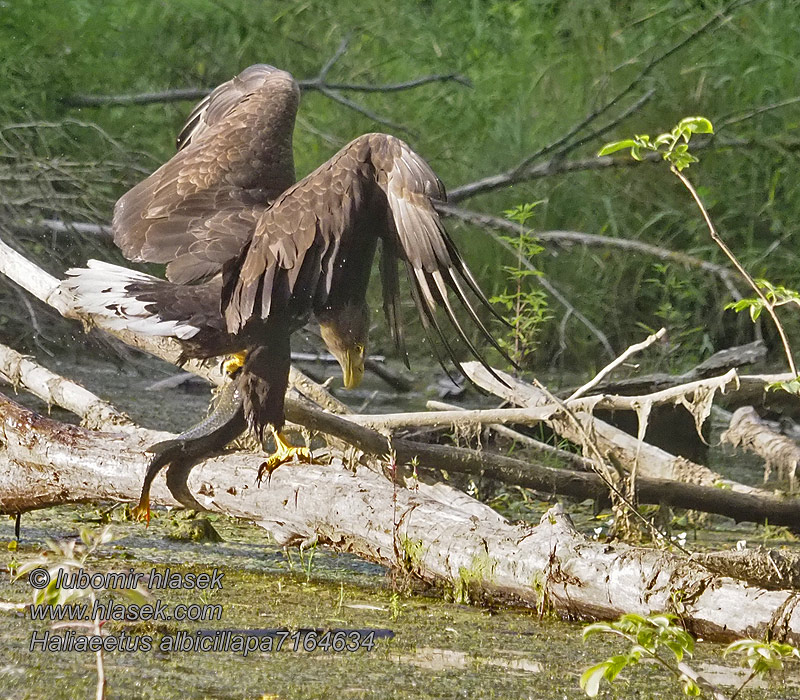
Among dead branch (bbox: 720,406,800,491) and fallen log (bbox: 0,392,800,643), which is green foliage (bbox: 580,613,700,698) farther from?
dead branch (bbox: 720,406,800,491)

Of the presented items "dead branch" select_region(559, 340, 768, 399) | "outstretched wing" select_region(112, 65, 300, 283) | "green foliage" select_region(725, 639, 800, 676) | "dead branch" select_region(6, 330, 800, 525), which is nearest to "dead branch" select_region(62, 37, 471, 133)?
"outstretched wing" select_region(112, 65, 300, 283)

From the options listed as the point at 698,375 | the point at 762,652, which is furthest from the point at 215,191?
the point at 762,652

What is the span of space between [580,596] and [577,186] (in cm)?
425

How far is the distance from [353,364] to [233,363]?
0.38m

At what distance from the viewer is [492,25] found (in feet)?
23.4

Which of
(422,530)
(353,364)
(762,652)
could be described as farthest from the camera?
(353,364)

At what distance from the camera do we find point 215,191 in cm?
350

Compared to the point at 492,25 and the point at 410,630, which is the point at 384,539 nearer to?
the point at 410,630

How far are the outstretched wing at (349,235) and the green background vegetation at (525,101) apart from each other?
2.71 meters

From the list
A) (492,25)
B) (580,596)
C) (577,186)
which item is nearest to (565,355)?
(577,186)

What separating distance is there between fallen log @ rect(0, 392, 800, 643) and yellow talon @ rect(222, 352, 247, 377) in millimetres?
339

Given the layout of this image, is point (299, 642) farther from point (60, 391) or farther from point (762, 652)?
point (60, 391)

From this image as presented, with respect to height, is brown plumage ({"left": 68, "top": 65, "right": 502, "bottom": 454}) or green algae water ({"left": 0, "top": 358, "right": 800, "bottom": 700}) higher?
brown plumage ({"left": 68, "top": 65, "right": 502, "bottom": 454})

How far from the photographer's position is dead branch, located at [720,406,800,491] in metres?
3.73
